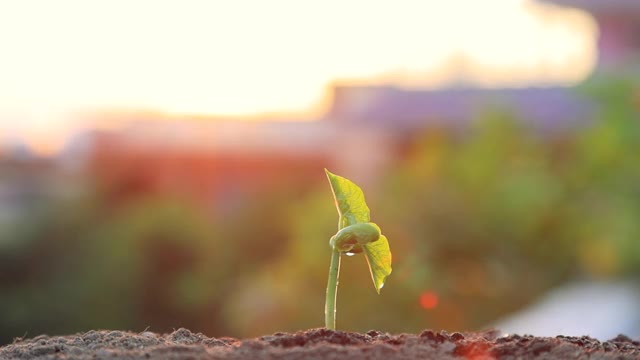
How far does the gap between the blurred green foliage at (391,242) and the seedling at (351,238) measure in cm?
565

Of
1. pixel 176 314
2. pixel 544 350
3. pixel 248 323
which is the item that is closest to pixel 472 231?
pixel 248 323

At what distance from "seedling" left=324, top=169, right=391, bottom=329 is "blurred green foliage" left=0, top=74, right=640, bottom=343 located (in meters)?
5.65

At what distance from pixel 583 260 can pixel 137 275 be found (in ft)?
16.0

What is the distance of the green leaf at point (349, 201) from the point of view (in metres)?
1.58

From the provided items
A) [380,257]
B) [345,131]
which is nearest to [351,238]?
Answer: [380,257]

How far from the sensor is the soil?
1.31 m

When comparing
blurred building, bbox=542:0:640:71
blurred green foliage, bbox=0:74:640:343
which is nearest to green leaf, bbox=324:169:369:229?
blurred green foliage, bbox=0:74:640:343

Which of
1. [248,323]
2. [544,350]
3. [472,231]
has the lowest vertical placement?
[248,323]

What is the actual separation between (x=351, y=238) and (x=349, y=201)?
10cm

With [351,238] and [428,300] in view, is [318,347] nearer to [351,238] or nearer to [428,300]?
[351,238]

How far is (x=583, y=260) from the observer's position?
39.3ft

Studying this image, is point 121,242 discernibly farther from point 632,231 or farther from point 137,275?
point 632,231

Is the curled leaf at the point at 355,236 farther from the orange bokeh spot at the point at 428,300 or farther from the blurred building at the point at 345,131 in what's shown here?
the blurred building at the point at 345,131

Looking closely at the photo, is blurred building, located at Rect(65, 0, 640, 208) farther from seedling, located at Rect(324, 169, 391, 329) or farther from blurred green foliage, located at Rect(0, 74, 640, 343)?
seedling, located at Rect(324, 169, 391, 329)
